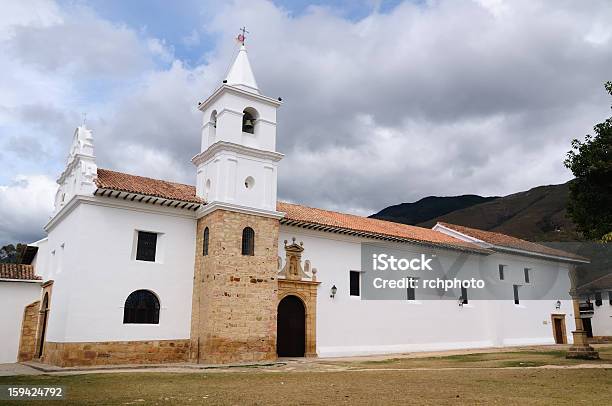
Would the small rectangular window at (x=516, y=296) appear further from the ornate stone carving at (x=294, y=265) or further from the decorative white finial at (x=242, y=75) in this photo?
the decorative white finial at (x=242, y=75)

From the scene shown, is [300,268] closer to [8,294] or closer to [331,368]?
[331,368]

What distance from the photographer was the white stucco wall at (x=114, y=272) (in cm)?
1664

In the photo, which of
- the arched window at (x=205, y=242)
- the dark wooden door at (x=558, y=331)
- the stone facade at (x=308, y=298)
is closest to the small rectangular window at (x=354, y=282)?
the stone facade at (x=308, y=298)

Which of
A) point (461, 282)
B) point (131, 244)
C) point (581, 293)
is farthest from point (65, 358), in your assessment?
point (581, 293)

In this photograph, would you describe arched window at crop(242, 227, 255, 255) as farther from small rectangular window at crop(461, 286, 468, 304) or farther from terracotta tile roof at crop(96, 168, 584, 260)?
small rectangular window at crop(461, 286, 468, 304)

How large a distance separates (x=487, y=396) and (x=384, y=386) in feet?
7.59

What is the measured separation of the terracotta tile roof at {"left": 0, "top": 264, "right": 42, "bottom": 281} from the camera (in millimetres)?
21516

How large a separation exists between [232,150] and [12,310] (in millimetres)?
11830

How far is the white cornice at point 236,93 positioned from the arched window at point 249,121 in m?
0.58

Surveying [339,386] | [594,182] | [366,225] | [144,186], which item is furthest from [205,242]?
[594,182]

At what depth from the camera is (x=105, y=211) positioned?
1758cm

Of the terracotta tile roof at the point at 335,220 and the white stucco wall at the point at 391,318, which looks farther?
the white stucco wall at the point at 391,318

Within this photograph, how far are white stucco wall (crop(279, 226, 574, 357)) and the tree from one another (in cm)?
978

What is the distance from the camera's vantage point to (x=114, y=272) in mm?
17328
